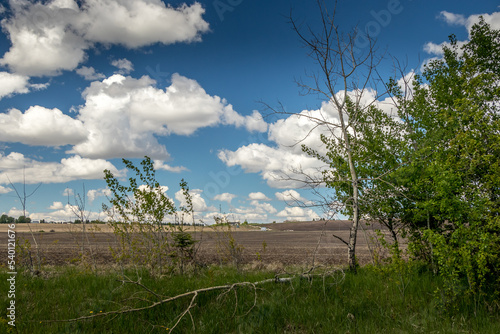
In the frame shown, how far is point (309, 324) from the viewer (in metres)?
6.60

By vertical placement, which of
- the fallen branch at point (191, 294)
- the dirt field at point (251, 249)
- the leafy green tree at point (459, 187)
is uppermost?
the leafy green tree at point (459, 187)

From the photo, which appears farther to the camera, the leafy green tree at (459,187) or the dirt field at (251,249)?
the dirt field at (251,249)

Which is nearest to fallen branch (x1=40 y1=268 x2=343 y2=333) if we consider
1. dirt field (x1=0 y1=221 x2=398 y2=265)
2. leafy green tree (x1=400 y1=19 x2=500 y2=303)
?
dirt field (x1=0 y1=221 x2=398 y2=265)

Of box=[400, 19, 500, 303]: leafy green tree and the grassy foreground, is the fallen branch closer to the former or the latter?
the grassy foreground

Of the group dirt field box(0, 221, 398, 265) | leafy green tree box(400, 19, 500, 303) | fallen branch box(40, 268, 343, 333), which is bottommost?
dirt field box(0, 221, 398, 265)

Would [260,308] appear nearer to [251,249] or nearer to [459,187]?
[459,187]

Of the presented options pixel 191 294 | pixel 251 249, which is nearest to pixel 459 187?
pixel 191 294

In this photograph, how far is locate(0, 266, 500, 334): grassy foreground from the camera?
6508 mm

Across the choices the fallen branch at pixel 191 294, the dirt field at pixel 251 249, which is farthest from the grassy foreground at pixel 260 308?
the dirt field at pixel 251 249

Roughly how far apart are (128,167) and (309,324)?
836 centimetres

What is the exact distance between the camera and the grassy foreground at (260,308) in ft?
21.4

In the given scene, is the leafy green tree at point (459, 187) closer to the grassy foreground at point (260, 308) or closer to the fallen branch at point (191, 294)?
the grassy foreground at point (260, 308)

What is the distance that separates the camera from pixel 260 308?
279 inches

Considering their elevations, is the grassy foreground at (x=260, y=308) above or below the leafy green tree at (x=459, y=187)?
below
